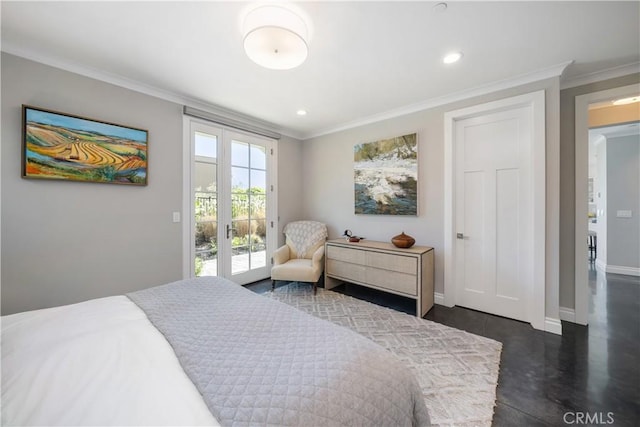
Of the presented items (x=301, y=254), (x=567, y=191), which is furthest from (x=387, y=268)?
(x=567, y=191)

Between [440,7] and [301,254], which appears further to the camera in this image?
[301,254]

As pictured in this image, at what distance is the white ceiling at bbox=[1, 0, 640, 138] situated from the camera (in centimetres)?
165

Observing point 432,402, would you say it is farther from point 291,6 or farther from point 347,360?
point 291,6

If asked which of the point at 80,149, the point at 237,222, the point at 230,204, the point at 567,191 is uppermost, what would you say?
the point at 80,149

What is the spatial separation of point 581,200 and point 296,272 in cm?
322

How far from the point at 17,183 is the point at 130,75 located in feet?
4.43

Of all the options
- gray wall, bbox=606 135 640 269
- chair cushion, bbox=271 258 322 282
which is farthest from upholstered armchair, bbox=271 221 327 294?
gray wall, bbox=606 135 640 269

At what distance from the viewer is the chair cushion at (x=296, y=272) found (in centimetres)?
335

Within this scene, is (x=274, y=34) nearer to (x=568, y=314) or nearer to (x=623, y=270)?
(x=568, y=314)

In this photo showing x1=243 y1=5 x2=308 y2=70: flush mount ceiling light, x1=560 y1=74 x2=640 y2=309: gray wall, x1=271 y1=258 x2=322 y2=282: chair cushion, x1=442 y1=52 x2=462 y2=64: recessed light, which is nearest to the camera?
x1=243 y1=5 x2=308 y2=70: flush mount ceiling light

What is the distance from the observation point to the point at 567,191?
100 inches

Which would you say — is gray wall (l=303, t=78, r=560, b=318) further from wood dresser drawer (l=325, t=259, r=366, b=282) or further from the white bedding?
the white bedding

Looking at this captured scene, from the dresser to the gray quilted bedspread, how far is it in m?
1.80

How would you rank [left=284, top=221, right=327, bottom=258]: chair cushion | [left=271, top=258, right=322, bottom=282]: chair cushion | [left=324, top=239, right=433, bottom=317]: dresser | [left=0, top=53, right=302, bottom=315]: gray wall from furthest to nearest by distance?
1. [left=284, top=221, right=327, bottom=258]: chair cushion
2. [left=271, top=258, right=322, bottom=282]: chair cushion
3. [left=324, top=239, right=433, bottom=317]: dresser
4. [left=0, top=53, right=302, bottom=315]: gray wall
